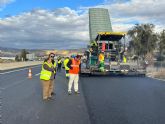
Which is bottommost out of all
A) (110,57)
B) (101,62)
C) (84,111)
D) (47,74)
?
(84,111)

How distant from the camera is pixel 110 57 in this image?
28578 mm

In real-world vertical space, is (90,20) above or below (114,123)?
above

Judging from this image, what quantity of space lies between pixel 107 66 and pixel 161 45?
34.7m

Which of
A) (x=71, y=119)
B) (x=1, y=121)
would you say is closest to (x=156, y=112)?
(x=71, y=119)

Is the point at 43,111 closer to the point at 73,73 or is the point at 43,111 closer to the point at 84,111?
the point at 84,111

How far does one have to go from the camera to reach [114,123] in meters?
8.30

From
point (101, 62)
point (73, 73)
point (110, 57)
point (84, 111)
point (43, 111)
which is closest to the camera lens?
point (43, 111)

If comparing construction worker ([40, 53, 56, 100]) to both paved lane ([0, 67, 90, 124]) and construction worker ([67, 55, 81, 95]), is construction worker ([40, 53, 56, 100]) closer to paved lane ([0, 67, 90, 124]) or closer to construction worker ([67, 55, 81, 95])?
paved lane ([0, 67, 90, 124])

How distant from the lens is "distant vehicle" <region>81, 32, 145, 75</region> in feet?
91.9

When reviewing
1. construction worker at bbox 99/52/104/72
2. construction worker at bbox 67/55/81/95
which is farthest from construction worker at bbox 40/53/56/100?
construction worker at bbox 99/52/104/72

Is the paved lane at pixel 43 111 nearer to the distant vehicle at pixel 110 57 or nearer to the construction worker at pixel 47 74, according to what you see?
the construction worker at pixel 47 74

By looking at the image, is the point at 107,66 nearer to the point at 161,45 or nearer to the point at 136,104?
the point at 136,104

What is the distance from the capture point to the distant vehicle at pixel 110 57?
28.0 meters

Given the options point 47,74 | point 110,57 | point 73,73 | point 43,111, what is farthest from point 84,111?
point 110,57
